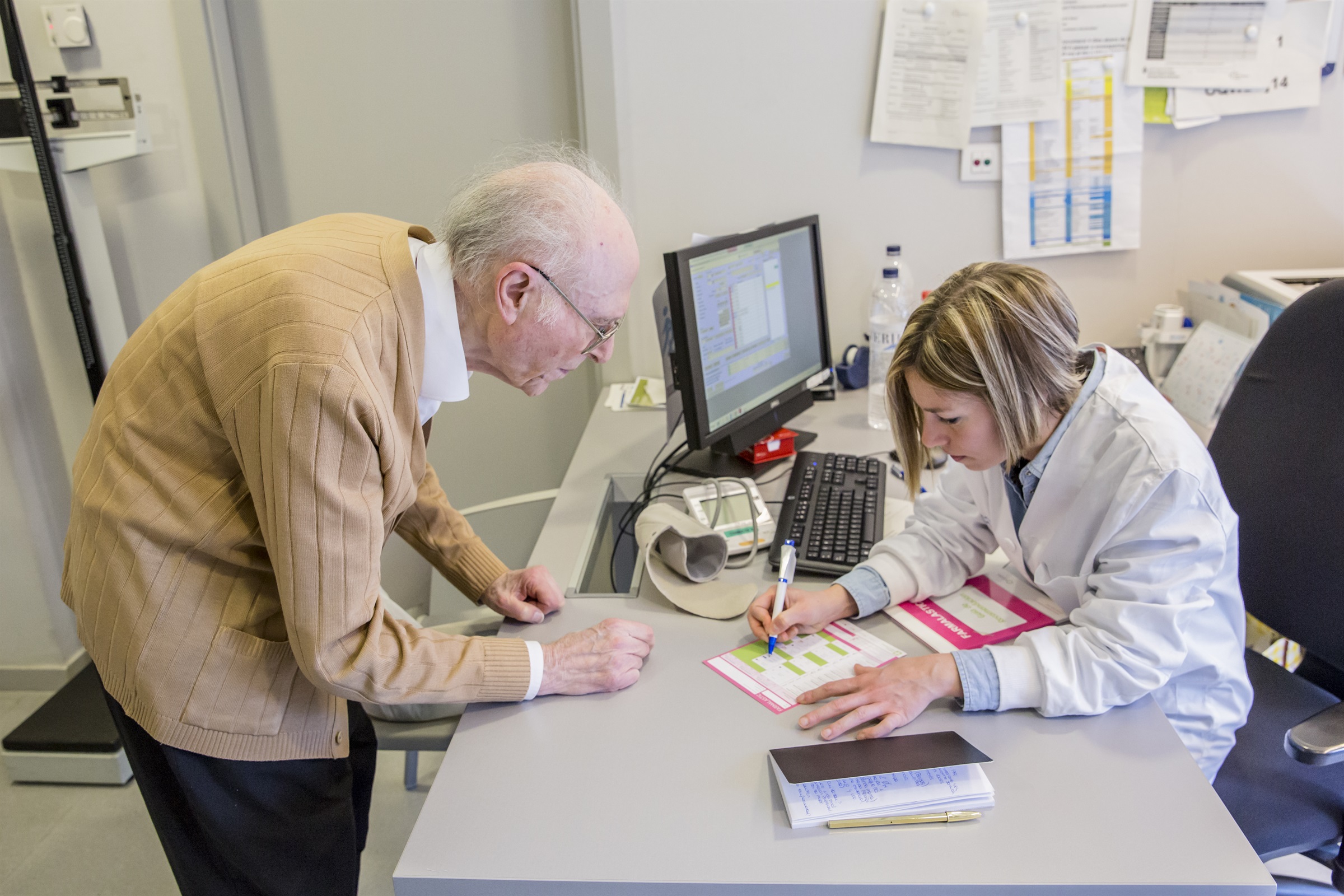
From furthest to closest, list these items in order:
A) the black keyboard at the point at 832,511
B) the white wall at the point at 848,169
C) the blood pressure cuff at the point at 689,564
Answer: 1. the white wall at the point at 848,169
2. the black keyboard at the point at 832,511
3. the blood pressure cuff at the point at 689,564

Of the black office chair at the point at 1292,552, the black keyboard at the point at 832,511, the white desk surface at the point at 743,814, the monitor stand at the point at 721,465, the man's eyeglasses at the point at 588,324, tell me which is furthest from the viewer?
the monitor stand at the point at 721,465

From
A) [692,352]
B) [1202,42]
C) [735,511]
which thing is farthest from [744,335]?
[1202,42]

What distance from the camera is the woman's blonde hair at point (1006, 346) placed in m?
1.05

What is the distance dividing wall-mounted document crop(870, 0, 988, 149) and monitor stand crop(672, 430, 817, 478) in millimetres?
786

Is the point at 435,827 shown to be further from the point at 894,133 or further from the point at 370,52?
the point at 370,52

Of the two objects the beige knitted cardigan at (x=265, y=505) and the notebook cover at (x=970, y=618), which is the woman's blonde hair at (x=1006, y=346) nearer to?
the notebook cover at (x=970, y=618)

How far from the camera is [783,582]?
118 cm

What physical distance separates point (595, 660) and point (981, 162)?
1.56m

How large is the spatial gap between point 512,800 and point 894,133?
1.69 metres

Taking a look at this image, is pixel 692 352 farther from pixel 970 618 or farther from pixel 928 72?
pixel 928 72

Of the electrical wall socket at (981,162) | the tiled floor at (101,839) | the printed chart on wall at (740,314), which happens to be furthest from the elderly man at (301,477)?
the electrical wall socket at (981,162)

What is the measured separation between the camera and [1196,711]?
1125mm

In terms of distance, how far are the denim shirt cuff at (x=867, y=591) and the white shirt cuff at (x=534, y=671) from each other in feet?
1.40

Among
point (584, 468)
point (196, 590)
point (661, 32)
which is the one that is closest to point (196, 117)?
point (661, 32)
